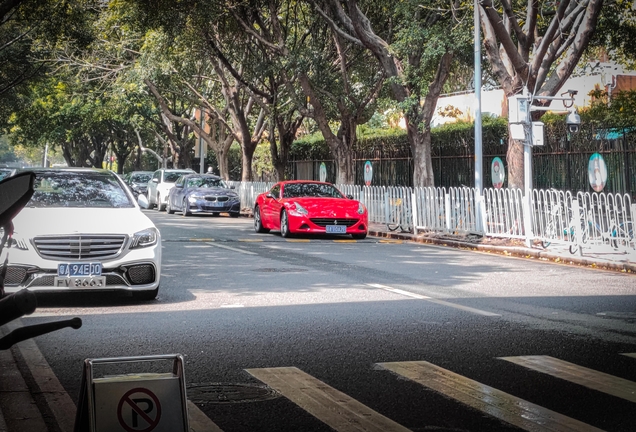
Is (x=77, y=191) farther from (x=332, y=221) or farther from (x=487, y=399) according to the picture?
(x=332, y=221)

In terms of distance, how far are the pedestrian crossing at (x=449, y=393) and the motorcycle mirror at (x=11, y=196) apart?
3.55m

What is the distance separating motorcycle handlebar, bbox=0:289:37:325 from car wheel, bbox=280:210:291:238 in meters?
20.3

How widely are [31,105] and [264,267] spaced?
44.4 m

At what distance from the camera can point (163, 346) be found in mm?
8094

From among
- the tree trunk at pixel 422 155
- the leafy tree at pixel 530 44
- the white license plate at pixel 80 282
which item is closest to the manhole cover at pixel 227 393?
the white license plate at pixel 80 282

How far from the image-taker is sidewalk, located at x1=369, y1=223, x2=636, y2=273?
53.0 ft

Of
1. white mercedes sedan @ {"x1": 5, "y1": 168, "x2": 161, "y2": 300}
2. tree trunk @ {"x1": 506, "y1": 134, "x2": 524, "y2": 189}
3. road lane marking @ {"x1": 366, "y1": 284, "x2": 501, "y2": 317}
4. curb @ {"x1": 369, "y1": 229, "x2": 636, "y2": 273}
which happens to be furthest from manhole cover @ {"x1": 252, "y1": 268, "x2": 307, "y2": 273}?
tree trunk @ {"x1": 506, "y1": 134, "x2": 524, "y2": 189}

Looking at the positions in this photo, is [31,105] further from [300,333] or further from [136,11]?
[300,333]

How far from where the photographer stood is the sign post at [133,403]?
3627 millimetres

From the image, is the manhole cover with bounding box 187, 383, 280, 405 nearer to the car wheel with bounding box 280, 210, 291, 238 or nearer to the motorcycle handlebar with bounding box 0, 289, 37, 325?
the motorcycle handlebar with bounding box 0, 289, 37, 325

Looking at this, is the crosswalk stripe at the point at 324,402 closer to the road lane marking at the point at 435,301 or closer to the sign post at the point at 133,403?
the sign post at the point at 133,403

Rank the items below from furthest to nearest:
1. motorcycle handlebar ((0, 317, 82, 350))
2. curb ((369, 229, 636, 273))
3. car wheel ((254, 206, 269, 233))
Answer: car wheel ((254, 206, 269, 233)) < curb ((369, 229, 636, 273)) < motorcycle handlebar ((0, 317, 82, 350))

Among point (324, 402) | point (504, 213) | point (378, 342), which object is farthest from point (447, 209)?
point (324, 402)

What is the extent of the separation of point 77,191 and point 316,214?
1076cm
